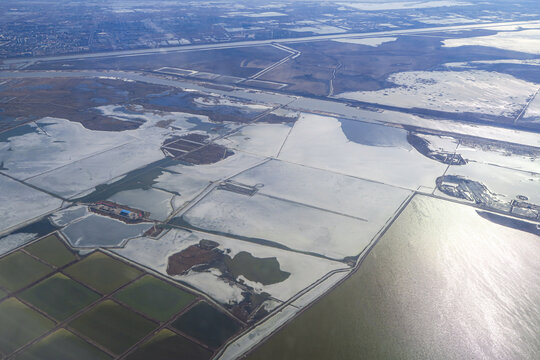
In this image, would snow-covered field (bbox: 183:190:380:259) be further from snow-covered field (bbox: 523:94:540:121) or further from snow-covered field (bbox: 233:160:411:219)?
snow-covered field (bbox: 523:94:540:121)

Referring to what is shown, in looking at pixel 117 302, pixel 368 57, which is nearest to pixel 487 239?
pixel 117 302

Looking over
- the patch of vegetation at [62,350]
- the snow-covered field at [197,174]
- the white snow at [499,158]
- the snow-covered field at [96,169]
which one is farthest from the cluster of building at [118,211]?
the white snow at [499,158]

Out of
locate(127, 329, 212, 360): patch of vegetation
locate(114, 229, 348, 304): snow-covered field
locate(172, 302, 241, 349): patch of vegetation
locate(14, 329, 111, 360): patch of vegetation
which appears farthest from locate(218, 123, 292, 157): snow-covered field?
locate(14, 329, 111, 360): patch of vegetation

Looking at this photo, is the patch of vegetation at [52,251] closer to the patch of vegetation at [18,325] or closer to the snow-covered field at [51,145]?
the patch of vegetation at [18,325]

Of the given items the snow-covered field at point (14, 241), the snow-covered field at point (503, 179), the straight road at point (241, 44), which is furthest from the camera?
the straight road at point (241, 44)

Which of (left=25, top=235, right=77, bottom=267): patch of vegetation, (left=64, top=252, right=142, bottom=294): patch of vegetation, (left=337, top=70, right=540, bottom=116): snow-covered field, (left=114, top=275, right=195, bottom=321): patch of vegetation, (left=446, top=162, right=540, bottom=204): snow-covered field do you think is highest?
(left=337, top=70, right=540, bottom=116): snow-covered field

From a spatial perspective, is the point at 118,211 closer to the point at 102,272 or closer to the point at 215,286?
the point at 102,272
